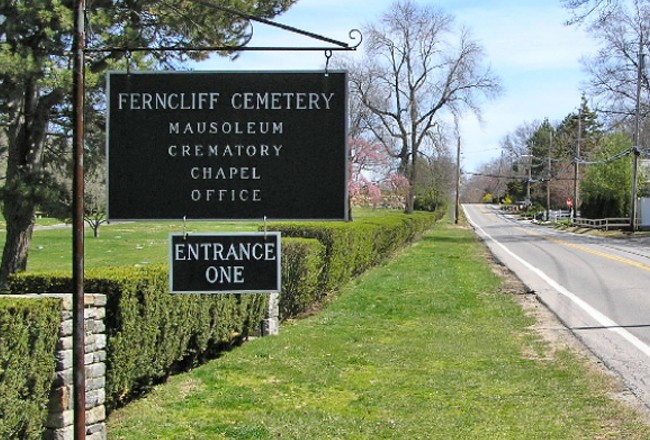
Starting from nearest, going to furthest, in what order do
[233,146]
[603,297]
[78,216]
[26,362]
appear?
[78,216]
[233,146]
[26,362]
[603,297]

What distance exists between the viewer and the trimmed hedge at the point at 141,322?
6.47 metres

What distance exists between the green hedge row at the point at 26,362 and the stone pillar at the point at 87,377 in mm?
128

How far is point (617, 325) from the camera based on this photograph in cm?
1120

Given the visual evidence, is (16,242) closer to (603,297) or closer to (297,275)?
(297,275)

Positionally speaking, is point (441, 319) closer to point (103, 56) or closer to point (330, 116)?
point (103, 56)

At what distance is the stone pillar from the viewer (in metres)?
5.30

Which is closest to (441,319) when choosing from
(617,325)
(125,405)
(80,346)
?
(617,325)

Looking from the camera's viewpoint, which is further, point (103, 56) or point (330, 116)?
point (103, 56)

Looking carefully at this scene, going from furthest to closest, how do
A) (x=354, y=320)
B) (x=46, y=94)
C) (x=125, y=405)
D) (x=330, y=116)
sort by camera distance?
(x=46, y=94), (x=354, y=320), (x=125, y=405), (x=330, y=116)

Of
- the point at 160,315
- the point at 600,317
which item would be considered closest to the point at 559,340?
the point at 600,317

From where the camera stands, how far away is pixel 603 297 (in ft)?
48.1

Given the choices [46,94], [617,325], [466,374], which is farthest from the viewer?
[46,94]

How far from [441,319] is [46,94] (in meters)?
7.88

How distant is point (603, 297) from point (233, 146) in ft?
40.1
